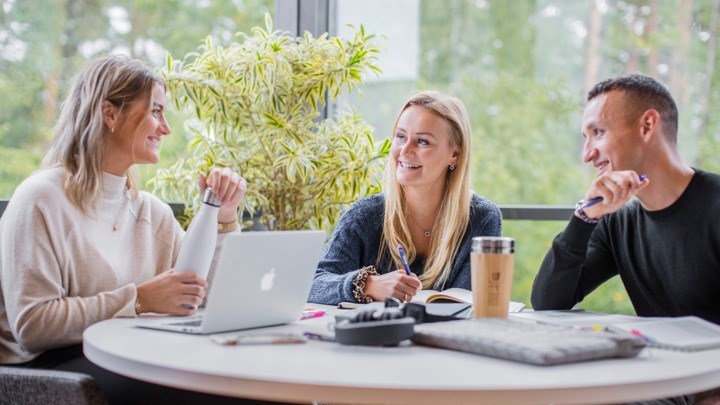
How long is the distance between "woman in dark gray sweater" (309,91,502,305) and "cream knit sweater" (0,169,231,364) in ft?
1.95

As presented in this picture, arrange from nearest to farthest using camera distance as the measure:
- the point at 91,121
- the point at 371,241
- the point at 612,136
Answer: the point at 91,121 → the point at 612,136 → the point at 371,241

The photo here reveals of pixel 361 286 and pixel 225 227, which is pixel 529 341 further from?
pixel 225 227

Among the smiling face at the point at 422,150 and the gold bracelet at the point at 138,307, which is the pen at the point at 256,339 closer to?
the gold bracelet at the point at 138,307

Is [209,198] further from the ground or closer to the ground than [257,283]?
further from the ground

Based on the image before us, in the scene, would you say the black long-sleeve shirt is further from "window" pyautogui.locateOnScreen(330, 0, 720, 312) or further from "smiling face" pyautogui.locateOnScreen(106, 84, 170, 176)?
"window" pyautogui.locateOnScreen(330, 0, 720, 312)

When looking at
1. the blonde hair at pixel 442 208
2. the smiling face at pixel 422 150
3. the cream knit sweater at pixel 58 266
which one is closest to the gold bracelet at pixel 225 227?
the cream knit sweater at pixel 58 266

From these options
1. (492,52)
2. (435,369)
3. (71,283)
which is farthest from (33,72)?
(435,369)

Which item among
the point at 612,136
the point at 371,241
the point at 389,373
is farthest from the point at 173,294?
the point at 612,136

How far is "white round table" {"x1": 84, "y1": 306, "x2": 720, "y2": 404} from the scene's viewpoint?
118cm

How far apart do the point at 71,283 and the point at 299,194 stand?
5.02ft

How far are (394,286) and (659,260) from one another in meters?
0.75

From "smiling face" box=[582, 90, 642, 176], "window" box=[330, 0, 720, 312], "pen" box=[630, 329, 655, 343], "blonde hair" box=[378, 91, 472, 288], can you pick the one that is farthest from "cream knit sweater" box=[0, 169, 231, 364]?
"window" box=[330, 0, 720, 312]

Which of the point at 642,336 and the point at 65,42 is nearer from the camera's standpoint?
the point at 642,336

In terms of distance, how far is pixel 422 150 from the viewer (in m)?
2.74
